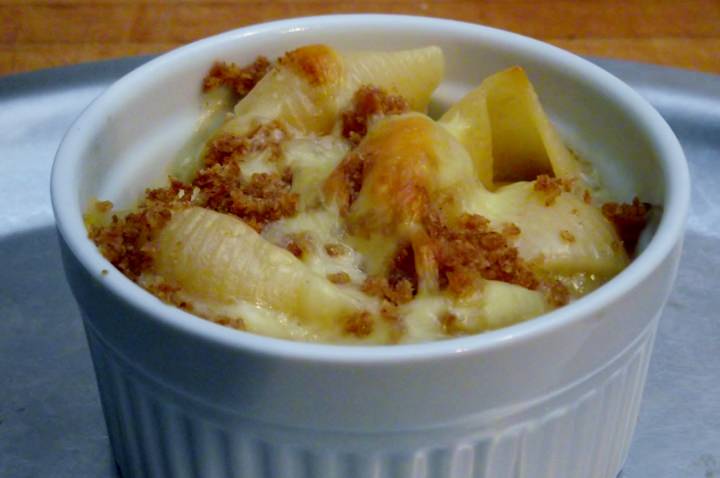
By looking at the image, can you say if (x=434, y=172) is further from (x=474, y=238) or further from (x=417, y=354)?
(x=417, y=354)

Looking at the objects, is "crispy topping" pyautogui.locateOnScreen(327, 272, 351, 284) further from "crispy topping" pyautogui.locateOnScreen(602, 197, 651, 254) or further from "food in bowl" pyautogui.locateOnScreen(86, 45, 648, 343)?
"crispy topping" pyautogui.locateOnScreen(602, 197, 651, 254)

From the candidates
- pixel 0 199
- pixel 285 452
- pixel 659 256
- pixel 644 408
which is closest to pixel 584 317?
pixel 659 256

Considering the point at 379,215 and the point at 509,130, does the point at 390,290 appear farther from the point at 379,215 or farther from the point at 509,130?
the point at 509,130

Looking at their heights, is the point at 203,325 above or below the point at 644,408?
above

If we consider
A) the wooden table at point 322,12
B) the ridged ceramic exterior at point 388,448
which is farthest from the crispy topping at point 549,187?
the wooden table at point 322,12

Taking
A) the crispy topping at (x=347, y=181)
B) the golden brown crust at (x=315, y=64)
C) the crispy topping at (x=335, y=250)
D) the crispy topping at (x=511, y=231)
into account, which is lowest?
the crispy topping at (x=335, y=250)

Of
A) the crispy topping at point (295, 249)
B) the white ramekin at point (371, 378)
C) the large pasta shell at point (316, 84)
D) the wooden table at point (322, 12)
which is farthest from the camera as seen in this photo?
the wooden table at point (322, 12)

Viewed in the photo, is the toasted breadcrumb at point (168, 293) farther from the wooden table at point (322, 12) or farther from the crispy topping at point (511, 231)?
the wooden table at point (322, 12)
